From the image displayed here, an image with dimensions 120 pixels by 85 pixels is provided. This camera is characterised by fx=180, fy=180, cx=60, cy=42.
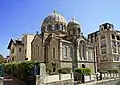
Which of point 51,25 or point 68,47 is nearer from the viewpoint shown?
point 68,47

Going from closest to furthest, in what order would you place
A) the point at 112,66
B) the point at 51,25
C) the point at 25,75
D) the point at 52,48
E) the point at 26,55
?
the point at 25,75, the point at 52,48, the point at 51,25, the point at 26,55, the point at 112,66

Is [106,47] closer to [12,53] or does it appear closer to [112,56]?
[112,56]

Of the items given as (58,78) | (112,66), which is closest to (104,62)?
(112,66)

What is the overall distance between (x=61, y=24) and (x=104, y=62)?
26.5 meters

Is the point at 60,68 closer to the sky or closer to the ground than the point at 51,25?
closer to the ground

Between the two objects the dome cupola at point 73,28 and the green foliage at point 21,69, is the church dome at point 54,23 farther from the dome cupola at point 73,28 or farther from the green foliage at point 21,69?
the green foliage at point 21,69

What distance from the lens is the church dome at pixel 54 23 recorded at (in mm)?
50719

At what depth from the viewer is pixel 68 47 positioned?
148 ft

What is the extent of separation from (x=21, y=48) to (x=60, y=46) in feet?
72.8

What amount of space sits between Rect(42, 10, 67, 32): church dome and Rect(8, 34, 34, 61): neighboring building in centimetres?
1070

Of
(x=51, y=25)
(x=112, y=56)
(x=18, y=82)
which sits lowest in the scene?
(x=18, y=82)

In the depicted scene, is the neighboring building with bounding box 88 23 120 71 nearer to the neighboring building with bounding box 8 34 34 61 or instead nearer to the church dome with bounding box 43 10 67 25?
the church dome with bounding box 43 10 67 25

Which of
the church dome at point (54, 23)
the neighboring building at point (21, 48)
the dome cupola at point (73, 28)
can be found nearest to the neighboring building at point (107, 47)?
the dome cupola at point (73, 28)

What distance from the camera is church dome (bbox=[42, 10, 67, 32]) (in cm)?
5072
